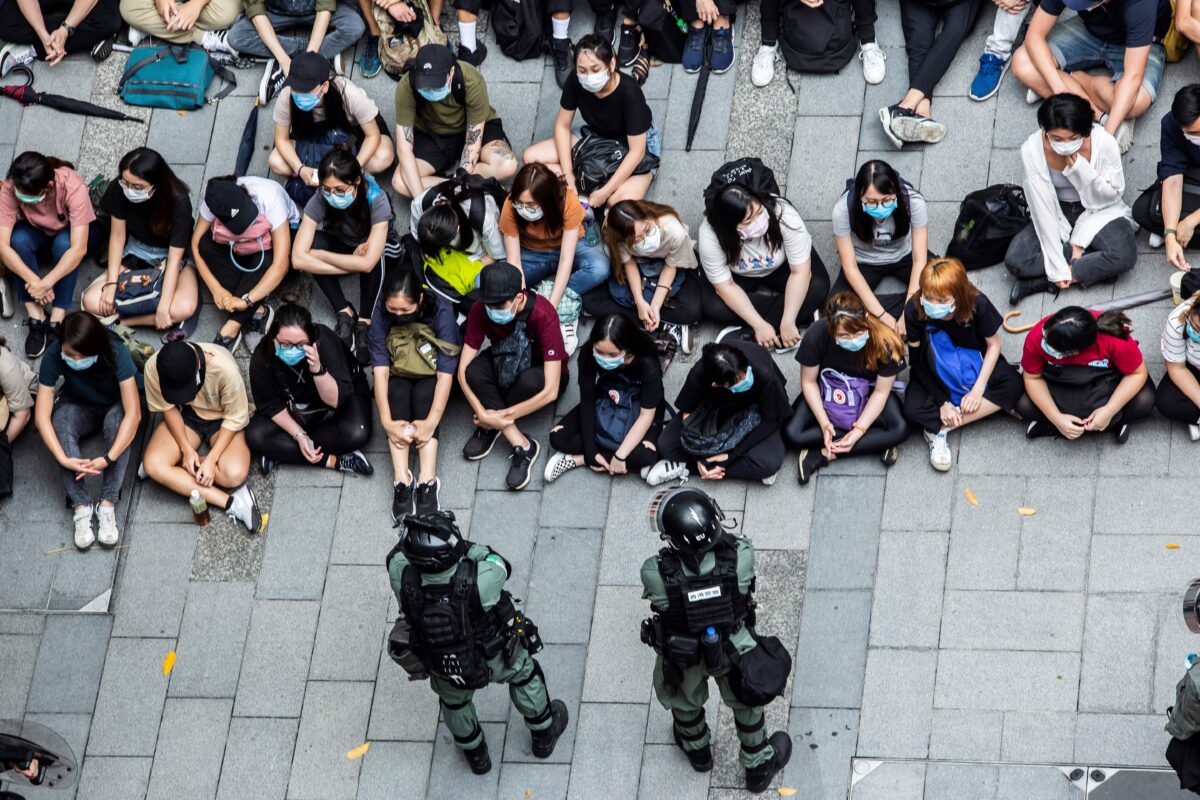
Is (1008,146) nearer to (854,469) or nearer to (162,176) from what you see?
(854,469)

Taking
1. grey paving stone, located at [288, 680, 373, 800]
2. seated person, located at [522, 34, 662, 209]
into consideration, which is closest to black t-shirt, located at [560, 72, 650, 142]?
seated person, located at [522, 34, 662, 209]

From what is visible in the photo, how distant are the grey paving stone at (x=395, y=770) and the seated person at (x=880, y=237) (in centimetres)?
330

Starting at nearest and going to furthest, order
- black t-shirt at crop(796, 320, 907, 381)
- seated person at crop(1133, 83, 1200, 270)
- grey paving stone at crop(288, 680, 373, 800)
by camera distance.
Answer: grey paving stone at crop(288, 680, 373, 800)
black t-shirt at crop(796, 320, 907, 381)
seated person at crop(1133, 83, 1200, 270)

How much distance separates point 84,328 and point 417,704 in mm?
2699

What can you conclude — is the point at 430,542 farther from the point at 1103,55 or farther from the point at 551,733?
the point at 1103,55

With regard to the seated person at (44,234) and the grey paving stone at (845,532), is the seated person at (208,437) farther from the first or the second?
the grey paving stone at (845,532)

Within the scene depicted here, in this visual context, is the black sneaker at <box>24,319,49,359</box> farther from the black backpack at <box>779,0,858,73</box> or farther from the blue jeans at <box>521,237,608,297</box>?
the black backpack at <box>779,0,858,73</box>

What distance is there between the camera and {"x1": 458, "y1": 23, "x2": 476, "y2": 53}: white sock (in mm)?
11031

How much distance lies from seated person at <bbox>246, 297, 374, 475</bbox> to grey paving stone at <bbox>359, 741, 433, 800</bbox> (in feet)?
5.41

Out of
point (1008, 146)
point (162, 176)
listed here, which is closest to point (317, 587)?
point (162, 176)

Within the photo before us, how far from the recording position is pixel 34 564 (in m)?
10.1

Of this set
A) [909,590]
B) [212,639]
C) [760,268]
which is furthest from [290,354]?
[909,590]

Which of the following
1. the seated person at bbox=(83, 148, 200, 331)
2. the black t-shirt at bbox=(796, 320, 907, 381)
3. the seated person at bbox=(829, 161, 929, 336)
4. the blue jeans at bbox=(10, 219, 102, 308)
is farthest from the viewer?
the blue jeans at bbox=(10, 219, 102, 308)

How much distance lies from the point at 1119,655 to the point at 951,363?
5.55ft
